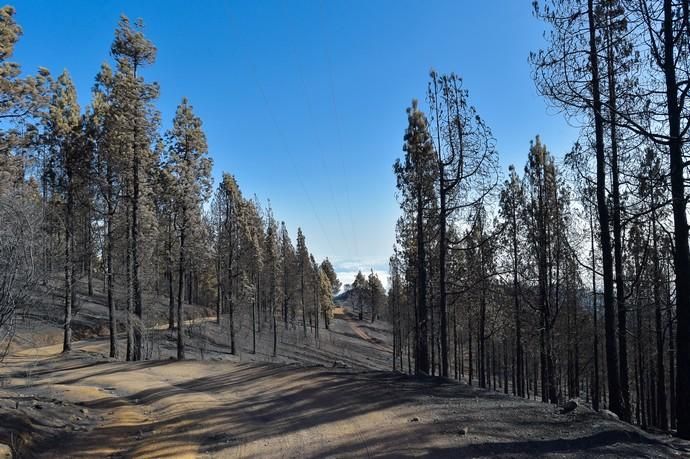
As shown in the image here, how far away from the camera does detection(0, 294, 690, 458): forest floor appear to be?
308 inches

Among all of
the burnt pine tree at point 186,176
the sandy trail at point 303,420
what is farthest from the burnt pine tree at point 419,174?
the burnt pine tree at point 186,176

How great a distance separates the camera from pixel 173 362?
2202 centimetres

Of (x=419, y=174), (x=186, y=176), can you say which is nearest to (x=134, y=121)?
(x=186, y=176)

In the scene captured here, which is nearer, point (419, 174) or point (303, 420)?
point (303, 420)

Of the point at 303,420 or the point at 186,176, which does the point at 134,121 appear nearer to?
the point at 186,176

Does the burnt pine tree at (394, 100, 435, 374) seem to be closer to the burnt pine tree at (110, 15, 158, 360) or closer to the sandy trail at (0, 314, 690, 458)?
the sandy trail at (0, 314, 690, 458)

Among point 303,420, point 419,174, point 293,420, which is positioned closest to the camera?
point 303,420

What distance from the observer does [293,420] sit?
10.5 metres

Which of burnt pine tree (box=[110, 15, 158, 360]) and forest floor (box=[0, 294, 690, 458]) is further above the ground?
burnt pine tree (box=[110, 15, 158, 360])

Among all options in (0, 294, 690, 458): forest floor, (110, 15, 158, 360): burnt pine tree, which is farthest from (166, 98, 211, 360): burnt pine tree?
(0, 294, 690, 458): forest floor

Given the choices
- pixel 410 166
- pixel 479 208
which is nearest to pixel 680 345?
pixel 479 208

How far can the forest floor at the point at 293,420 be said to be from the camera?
25.7 feet

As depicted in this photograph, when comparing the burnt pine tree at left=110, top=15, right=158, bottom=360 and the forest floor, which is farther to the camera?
the burnt pine tree at left=110, top=15, right=158, bottom=360

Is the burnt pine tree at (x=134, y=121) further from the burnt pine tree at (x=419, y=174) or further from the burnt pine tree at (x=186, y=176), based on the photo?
the burnt pine tree at (x=419, y=174)
